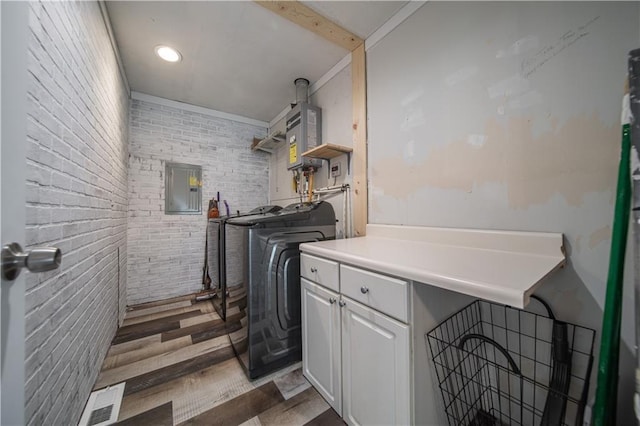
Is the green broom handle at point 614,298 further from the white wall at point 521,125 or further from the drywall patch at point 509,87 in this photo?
the drywall patch at point 509,87

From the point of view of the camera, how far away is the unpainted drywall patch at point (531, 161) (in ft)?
3.03

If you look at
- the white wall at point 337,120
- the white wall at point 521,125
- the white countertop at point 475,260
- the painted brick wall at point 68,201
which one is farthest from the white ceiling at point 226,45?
the white countertop at point 475,260

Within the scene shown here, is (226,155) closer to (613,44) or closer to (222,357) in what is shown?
(222,357)

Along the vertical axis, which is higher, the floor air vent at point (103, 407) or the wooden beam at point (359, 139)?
the wooden beam at point (359, 139)

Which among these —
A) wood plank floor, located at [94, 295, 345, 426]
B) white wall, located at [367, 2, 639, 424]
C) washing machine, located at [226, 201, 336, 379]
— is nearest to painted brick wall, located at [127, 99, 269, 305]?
wood plank floor, located at [94, 295, 345, 426]

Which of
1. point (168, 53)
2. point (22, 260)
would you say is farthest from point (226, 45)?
point (22, 260)

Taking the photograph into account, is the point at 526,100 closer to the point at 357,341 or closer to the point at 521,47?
the point at 521,47

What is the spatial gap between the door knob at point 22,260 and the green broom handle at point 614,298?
139 centimetres

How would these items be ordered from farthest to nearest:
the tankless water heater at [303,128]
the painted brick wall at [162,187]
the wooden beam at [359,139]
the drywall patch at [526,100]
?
1. the painted brick wall at [162,187]
2. the tankless water heater at [303,128]
3. the wooden beam at [359,139]
4. the drywall patch at [526,100]

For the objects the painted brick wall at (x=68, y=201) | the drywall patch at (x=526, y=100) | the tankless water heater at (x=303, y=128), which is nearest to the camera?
the painted brick wall at (x=68, y=201)

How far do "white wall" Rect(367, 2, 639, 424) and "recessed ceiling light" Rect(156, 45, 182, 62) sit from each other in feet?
6.19

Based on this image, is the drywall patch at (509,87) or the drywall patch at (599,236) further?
the drywall patch at (509,87)

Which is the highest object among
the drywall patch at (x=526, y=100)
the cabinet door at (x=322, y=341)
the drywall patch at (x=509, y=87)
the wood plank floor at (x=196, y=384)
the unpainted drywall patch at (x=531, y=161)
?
the drywall patch at (x=509, y=87)

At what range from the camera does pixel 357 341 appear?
1.09 meters
